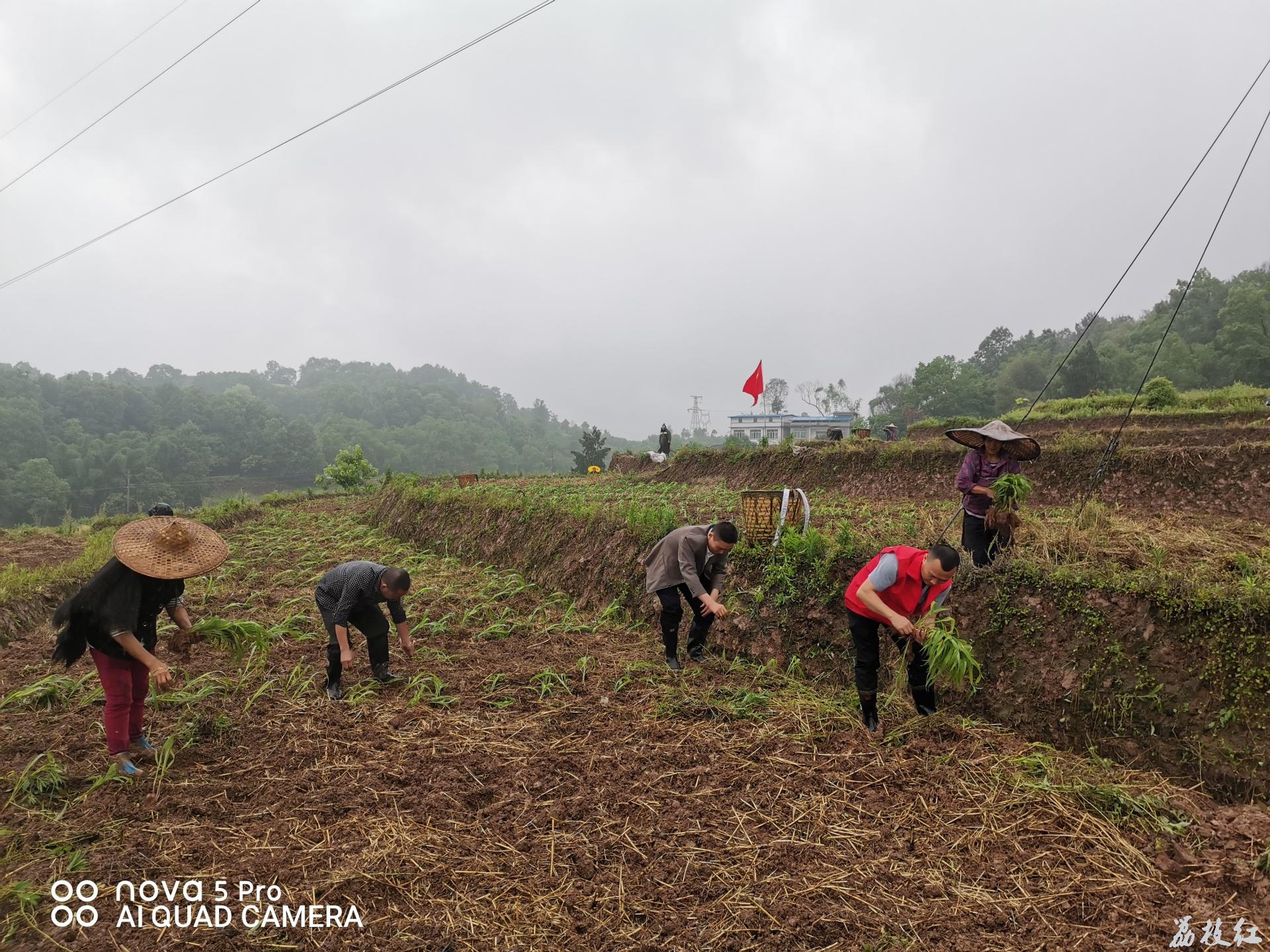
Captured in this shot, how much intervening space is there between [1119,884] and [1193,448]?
8632 mm

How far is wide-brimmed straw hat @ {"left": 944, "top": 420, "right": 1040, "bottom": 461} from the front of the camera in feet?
17.2

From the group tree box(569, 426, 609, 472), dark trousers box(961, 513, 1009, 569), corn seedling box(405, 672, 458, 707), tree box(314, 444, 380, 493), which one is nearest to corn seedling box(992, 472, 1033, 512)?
dark trousers box(961, 513, 1009, 569)

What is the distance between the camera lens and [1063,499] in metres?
10.1

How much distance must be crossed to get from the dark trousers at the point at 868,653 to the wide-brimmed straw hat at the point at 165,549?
12.0ft

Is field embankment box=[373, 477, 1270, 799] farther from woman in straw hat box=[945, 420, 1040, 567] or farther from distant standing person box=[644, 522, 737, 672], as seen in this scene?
distant standing person box=[644, 522, 737, 672]

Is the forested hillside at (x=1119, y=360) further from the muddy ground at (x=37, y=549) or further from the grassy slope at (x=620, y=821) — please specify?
the muddy ground at (x=37, y=549)

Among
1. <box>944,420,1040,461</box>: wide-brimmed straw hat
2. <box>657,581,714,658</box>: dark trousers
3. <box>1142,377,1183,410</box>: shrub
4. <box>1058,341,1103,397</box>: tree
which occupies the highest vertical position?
<box>1058,341,1103,397</box>: tree

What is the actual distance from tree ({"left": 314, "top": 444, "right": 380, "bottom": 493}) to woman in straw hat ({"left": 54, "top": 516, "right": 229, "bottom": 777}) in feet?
60.7

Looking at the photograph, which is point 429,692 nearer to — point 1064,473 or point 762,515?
point 762,515

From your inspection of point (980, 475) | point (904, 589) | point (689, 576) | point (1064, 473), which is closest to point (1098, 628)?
point (904, 589)

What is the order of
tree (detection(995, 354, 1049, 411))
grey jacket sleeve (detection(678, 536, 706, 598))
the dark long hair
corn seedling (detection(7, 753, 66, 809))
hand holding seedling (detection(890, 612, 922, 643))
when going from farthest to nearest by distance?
tree (detection(995, 354, 1049, 411))
grey jacket sleeve (detection(678, 536, 706, 598))
hand holding seedling (detection(890, 612, 922, 643))
the dark long hair
corn seedling (detection(7, 753, 66, 809))

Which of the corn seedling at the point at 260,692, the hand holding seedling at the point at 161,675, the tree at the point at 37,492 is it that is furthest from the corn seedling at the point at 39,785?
the tree at the point at 37,492

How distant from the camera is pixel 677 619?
5242 millimetres

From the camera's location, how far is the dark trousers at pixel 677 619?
5.20 metres
